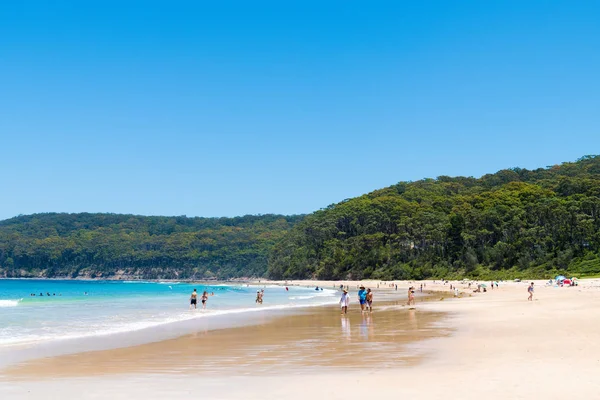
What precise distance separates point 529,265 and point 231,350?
79.3m

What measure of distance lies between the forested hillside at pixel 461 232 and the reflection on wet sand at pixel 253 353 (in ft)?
208

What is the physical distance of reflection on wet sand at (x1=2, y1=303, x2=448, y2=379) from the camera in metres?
13.0

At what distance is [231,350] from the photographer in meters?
16.5

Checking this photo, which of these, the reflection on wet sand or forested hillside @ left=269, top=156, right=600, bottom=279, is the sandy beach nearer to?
the reflection on wet sand

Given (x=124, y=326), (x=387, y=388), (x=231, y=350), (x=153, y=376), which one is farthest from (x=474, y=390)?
(x=124, y=326)

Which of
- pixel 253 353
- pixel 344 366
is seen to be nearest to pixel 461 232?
pixel 253 353

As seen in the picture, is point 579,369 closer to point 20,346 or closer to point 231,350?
point 231,350

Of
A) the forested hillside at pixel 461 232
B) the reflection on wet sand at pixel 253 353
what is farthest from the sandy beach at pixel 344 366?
the forested hillside at pixel 461 232

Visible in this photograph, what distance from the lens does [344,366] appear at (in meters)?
12.7

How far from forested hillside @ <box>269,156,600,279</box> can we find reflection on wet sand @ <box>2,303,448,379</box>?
63.5 meters

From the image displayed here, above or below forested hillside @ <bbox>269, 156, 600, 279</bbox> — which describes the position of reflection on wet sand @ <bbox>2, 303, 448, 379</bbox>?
below

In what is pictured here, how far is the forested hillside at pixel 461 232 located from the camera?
86.8 metres

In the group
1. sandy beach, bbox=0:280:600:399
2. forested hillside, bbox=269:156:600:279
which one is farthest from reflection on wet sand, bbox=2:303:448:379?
forested hillside, bbox=269:156:600:279

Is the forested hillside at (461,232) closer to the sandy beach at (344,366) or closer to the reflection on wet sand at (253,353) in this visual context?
the reflection on wet sand at (253,353)
